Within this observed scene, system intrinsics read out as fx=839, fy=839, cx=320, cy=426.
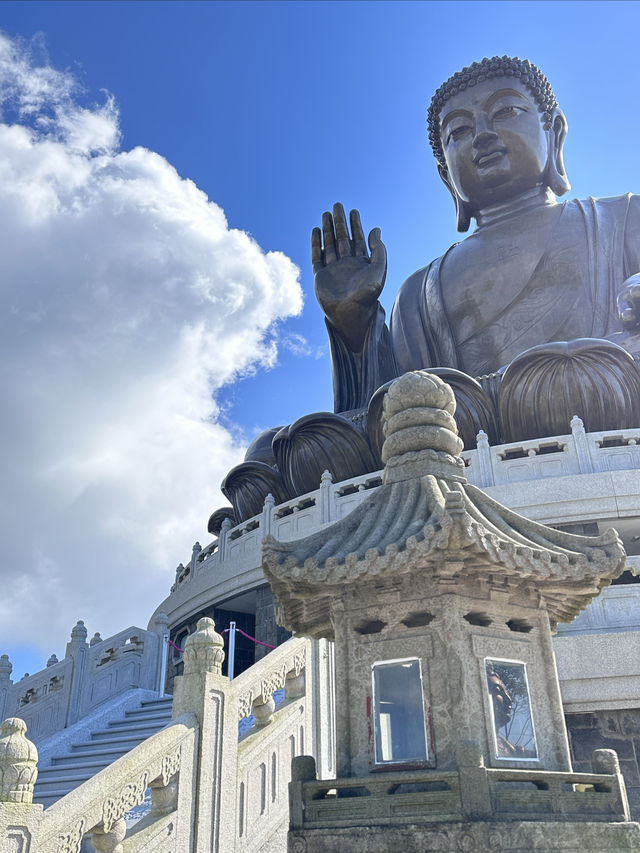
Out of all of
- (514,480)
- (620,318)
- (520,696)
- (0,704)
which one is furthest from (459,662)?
(620,318)

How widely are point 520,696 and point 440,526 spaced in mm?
899

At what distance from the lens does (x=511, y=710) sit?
3668mm

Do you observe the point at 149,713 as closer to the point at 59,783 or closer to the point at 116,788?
the point at 59,783

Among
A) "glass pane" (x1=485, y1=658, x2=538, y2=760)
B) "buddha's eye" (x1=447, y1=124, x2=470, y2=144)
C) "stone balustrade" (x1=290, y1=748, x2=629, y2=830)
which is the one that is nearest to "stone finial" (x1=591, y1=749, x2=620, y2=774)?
"stone balustrade" (x1=290, y1=748, x2=629, y2=830)

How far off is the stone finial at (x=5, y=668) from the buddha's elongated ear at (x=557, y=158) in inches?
527

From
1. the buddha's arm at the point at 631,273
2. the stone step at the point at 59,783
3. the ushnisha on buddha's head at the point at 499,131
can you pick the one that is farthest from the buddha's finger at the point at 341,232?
the stone step at the point at 59,783

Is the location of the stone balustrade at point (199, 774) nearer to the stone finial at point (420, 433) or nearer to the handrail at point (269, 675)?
the handrail at point (269, 675)

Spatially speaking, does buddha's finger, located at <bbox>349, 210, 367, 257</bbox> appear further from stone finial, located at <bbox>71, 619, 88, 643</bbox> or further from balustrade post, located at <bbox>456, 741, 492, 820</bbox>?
Result: balustrade post, located at <bbox>456, 741, 492, 820</bbox>

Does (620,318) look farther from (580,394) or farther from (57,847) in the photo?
(57,847)

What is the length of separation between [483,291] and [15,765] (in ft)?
43.1

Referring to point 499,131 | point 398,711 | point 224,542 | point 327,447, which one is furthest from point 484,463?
point 499,131

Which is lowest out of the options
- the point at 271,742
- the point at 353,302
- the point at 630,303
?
the point at 271,742

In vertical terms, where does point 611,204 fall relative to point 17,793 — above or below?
above

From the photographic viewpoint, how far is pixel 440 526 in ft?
11.5
